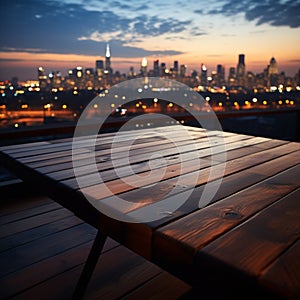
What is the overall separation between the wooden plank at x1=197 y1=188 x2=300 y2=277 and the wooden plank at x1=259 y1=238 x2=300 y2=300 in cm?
1

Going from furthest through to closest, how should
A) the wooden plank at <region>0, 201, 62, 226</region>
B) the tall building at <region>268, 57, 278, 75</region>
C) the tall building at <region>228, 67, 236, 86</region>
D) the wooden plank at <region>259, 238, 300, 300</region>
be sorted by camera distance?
the tall building at <region>228, 67, 236, 86</region>, the tall building at <region>268, 57, 278, 75</region>, the wooden plank at <region>0, 201, 62, 226</region>, the wooden plank at <region>259, 238, 300, 300</region>

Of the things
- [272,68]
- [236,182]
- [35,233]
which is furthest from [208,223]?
[272,68]

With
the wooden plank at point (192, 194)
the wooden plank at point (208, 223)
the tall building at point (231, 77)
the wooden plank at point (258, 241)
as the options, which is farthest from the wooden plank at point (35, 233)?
the tall building at point (231, 77)

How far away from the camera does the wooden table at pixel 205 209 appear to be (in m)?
0.50

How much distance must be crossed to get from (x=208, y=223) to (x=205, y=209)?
0.29ft

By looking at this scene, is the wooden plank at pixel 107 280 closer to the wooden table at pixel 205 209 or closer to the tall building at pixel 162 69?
the wooden table at pixel 205 209

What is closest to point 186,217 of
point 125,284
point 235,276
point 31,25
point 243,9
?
point 235,276

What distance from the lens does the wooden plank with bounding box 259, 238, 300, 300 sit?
424mm

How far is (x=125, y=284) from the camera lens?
1.38m

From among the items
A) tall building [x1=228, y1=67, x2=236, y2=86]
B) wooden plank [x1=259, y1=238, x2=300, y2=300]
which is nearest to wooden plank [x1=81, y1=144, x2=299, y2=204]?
wooden plank [x1=259, y1=238, x2=300, y2=300]

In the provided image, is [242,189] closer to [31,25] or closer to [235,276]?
[235,276]

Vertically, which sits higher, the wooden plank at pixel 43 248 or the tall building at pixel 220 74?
the tall building at pixel 220 74

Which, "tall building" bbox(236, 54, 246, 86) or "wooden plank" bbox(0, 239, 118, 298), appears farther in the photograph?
"tall building" bbox(236, 54, 246, 86)

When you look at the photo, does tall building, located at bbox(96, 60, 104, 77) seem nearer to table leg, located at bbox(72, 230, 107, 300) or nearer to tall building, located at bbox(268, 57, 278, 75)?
tall building, located at bbox(268, 57, 278, 75)
